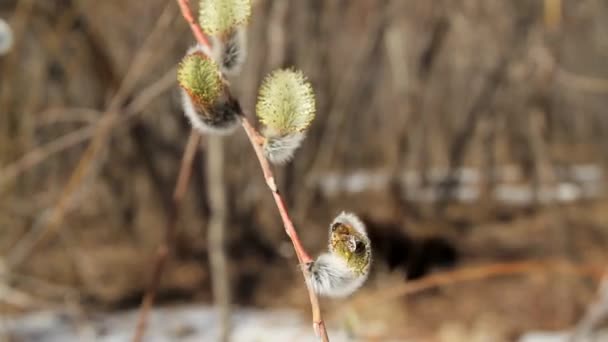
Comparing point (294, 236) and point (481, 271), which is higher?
point (481, 271)

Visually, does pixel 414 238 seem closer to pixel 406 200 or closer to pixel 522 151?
pixel 406 200

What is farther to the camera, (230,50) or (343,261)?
(230,50)

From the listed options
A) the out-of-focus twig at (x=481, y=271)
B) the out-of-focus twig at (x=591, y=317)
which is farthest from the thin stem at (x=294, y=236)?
the out-of-focus twig at (x=591, y=317)

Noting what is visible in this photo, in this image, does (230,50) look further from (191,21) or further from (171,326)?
(171,326)

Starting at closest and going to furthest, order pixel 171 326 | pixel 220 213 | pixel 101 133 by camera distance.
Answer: pixel 101 133 → pixel 220 213 → pixel 171 326

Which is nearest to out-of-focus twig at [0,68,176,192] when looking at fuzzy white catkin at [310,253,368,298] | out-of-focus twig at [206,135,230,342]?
out-of-focus twig at [206,135,230,342]

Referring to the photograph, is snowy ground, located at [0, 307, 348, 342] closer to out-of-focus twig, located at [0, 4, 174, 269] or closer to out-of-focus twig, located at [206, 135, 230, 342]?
out-of-focus twig, located at [206, 135, 230, 342]

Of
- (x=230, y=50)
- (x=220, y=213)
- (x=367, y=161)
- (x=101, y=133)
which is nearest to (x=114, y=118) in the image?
(x=101, y=133)

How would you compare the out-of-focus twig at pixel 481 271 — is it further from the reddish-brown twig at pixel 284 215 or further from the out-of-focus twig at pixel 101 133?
the reddish-brown twig at pixel 284 215
